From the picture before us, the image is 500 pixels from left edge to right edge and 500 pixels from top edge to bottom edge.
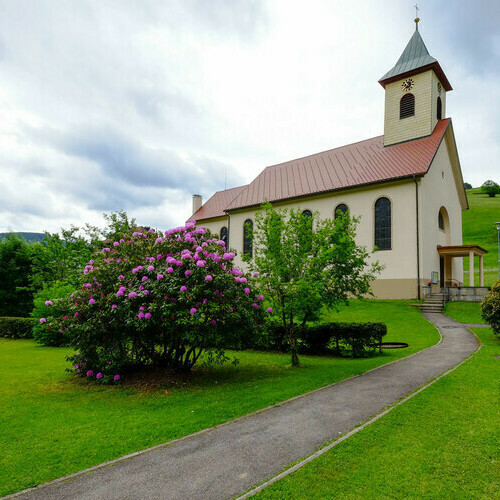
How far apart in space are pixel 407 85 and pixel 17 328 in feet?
109

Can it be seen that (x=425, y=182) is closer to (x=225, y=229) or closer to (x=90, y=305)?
(x=225, y=229)

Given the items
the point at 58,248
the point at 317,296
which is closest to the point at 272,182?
the point at 58,248

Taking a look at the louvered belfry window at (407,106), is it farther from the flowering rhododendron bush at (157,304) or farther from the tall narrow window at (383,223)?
the flowering rhododendron bush at (157,304)

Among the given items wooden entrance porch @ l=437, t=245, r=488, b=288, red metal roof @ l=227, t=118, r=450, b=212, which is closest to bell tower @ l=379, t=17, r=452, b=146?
red metal roof @ l=227, t=118, r=450, b=212

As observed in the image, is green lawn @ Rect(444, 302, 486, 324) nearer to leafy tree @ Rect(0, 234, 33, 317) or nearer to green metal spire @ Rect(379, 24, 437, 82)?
green metal spire @ Rect(379, 24, 437, 82)

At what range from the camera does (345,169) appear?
3141cm

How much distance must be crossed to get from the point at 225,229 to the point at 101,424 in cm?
3490

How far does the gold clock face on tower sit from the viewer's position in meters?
30.3

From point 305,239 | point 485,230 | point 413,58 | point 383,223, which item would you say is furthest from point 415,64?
point 485,230

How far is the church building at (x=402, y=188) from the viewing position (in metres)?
25.9

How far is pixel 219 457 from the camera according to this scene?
4656 millimetres

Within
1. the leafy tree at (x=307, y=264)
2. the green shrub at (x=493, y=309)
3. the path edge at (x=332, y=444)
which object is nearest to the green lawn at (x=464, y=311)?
the green shrub at (x=493, y=309)

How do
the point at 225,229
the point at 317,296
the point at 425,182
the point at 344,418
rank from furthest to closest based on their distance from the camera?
the point at 225,229, the point at 425,182, the point at 317,296, the point at 344,418

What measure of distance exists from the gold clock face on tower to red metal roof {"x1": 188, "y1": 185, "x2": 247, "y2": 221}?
20.7 m
